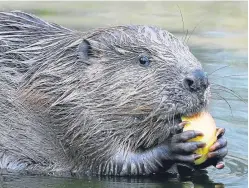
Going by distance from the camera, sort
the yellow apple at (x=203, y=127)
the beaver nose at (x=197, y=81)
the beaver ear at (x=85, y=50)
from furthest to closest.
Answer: the beaver ear at (x=85, y=50) < the yellow apple at (x=203, y=127) < the beaver nose at (x=197, y=81)

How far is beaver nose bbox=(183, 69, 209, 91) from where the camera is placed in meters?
6.53

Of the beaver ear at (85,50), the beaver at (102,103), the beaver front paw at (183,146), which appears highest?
the beaver ear at (85,50)

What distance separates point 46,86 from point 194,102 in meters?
1.13

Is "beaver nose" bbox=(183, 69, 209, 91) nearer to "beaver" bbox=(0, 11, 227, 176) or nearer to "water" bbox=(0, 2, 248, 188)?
"beaver" bbox=(0, 11, 227, 176)

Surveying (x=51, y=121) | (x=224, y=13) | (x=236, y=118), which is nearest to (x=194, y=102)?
(x=51, y=121)

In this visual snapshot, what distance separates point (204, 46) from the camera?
11188 mm

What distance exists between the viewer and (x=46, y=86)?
23.3 feet

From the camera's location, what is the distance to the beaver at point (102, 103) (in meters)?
6.71

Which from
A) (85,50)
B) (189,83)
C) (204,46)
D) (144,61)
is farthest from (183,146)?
(204,46)

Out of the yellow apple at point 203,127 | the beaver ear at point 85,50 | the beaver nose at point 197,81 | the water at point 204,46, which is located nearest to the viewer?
the beaver nose at point 197,81

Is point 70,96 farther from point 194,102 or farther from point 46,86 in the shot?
point 194,102

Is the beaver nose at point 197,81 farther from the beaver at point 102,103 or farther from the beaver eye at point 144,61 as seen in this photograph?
the beaver eye at point 144,61

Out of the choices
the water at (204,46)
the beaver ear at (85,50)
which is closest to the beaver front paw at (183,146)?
the water at (204,46)

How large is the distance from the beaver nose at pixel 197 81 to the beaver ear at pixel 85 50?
2.68ft
